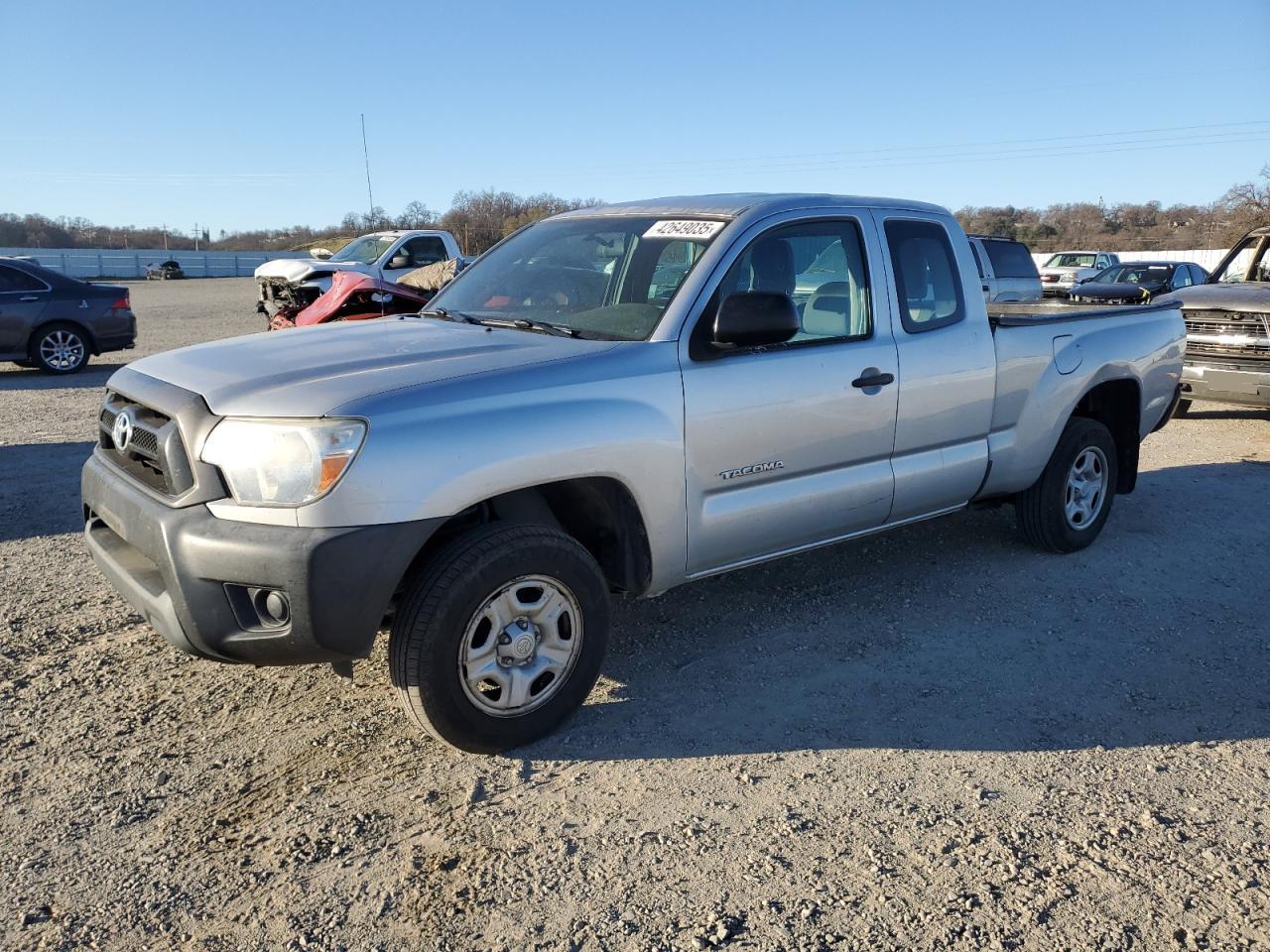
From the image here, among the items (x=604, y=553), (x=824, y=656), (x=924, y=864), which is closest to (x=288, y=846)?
(x=604, y=553)

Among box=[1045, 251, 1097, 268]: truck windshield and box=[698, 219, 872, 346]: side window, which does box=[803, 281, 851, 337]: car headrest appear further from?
box=[1045, 251, 1097, 268]: truck windshield

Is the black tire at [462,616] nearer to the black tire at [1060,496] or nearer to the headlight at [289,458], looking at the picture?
the headlight at [289,458]

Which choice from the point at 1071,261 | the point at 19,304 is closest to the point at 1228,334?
the point at 19,304

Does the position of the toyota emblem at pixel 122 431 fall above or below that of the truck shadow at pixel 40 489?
above

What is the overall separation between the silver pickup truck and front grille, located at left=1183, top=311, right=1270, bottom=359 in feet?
16.8

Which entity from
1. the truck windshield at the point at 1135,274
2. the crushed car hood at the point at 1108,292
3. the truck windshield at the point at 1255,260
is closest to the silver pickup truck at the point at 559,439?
the crushed car hood at the point at 1108,292

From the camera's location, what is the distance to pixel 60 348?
13.3 metres

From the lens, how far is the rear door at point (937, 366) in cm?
466

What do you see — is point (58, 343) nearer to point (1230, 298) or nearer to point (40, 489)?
point (40, 489)

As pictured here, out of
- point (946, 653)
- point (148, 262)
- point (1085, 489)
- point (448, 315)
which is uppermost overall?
point (148, 262)

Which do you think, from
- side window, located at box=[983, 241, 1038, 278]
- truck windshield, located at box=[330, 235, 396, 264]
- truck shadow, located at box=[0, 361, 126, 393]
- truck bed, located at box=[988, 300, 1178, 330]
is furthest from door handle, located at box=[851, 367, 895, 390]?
truck windshield, located at box=[330, 235, 396, 264]

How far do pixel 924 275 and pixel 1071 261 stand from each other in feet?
91.0

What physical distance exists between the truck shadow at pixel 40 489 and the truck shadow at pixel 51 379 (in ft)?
14.1

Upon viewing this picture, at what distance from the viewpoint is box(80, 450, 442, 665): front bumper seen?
304cm
